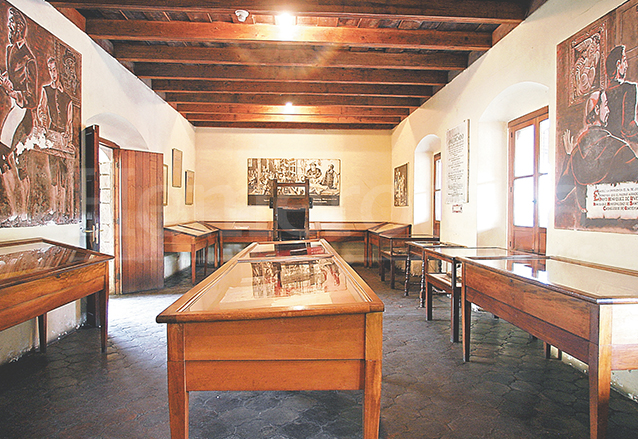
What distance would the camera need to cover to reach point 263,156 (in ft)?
28.7

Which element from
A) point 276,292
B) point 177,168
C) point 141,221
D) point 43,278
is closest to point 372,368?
point 276,292

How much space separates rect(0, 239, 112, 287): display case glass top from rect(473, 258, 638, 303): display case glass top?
3.15 meters

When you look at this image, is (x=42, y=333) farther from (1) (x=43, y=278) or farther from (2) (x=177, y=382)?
(2) (x=177, y=382)

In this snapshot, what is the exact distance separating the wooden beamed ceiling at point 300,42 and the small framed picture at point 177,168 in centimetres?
97

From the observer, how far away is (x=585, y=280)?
213 centimetres

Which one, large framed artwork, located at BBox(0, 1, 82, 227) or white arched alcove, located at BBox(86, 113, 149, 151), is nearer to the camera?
large framed artwork, located at BBox(0, 1, 82, 227)

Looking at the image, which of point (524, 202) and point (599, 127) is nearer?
point (599, 127)

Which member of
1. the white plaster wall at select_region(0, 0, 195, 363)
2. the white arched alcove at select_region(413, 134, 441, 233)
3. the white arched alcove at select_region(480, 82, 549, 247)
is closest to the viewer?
the white plaster wall at select_region(0, 0, 195, 363)

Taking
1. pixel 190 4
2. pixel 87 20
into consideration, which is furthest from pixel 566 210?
pixel 87 20

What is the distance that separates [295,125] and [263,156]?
1.05 metres

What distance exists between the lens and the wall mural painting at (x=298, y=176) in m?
8.73

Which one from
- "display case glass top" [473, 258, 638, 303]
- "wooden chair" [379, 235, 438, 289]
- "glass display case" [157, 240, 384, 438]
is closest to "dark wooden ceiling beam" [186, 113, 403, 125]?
"wooden chair" [379, 235, 438, 289]

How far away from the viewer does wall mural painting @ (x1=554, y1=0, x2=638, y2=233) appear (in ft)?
8.29

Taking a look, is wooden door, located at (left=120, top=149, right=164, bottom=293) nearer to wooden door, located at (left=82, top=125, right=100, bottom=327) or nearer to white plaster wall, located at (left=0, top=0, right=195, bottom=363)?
white plaster wall, located at (left=0, top=0, right=195, bottom=363)
